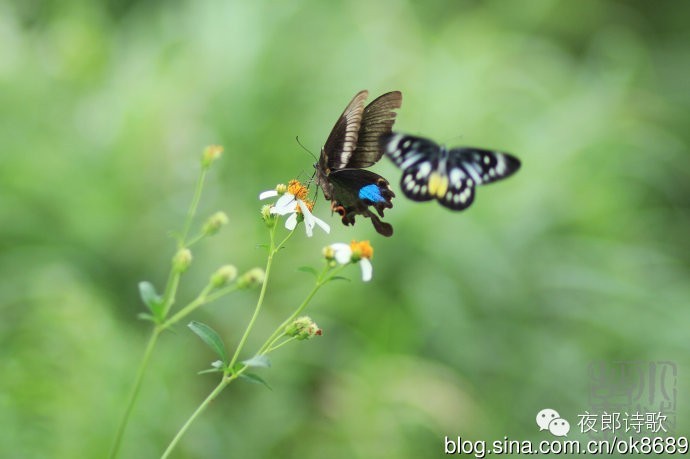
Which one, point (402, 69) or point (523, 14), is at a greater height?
point (523, 14)

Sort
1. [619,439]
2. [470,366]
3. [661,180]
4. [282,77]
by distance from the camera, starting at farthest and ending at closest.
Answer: [661,180] < [282,77] < [470,366] < [619,439]

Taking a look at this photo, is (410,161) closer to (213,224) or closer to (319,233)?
(213,224)

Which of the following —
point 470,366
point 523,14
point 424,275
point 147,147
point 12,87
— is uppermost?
point 523,14

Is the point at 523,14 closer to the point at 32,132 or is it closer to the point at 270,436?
the point at 32,132

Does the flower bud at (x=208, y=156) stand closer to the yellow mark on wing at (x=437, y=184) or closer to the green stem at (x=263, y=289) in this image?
the green stem at (x=263, y=289)

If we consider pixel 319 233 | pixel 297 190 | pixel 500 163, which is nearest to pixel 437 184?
pixel 500 163

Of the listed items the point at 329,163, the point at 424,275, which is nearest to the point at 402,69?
the point at 424,275
